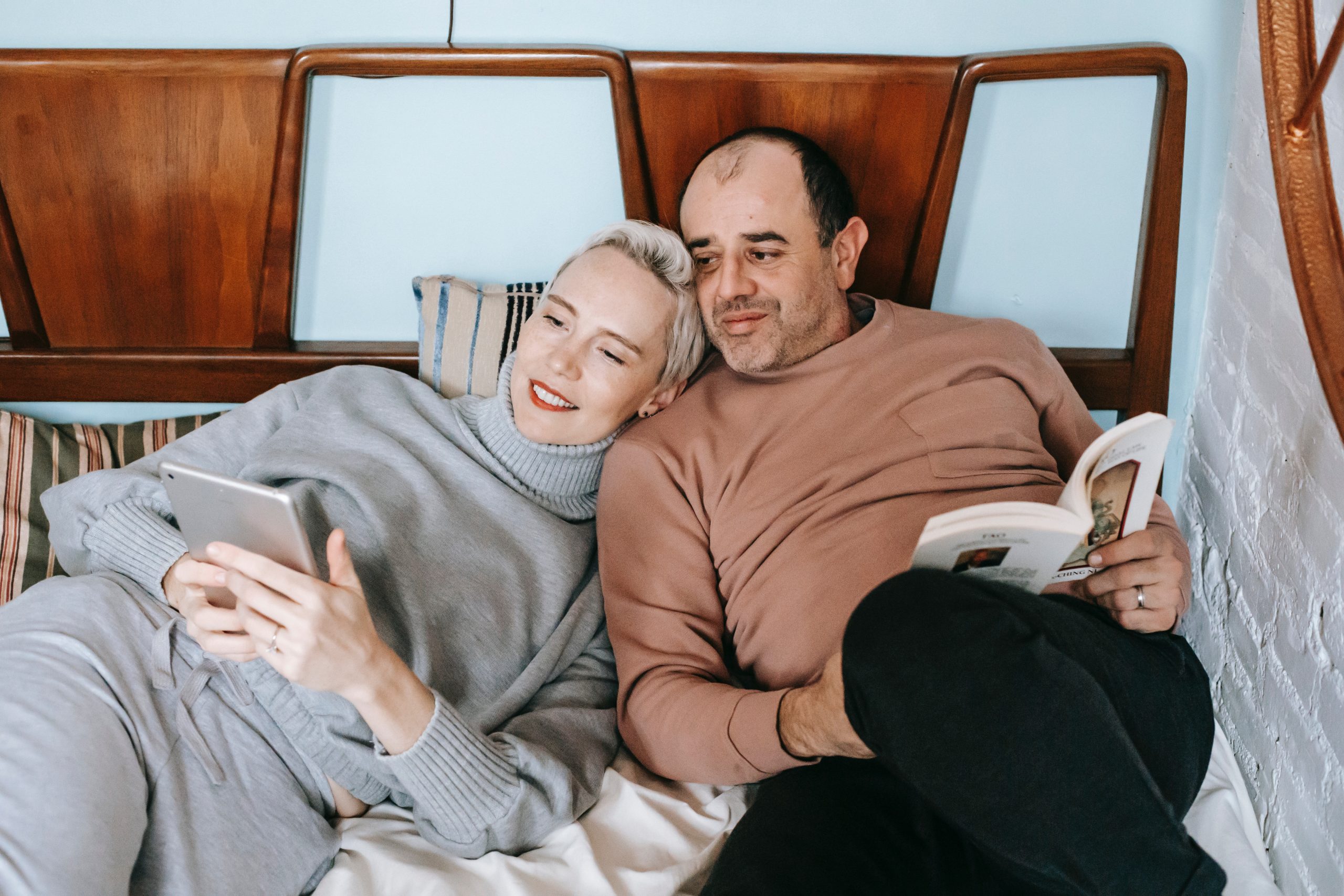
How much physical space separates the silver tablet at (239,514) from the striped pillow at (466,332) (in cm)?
63

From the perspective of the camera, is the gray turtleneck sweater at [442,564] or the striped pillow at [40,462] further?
the striped pillow at [40,462]

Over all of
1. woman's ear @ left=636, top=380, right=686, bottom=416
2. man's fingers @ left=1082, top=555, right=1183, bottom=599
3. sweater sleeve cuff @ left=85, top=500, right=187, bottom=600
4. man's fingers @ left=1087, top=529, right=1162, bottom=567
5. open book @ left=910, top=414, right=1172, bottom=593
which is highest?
open book @ left=910, top=414, right=1172, bottom=593

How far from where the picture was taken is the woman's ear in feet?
4.97

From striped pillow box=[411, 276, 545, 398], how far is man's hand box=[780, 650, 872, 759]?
75 centimetres

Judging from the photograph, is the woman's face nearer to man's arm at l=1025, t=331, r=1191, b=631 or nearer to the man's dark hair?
the man's dark hair

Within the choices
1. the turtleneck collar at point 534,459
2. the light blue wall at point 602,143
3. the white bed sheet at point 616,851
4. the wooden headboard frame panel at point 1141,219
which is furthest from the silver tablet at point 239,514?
the wooden headboard frame panel at point 1141,219

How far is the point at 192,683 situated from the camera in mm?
1197

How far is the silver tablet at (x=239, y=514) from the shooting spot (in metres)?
0.91

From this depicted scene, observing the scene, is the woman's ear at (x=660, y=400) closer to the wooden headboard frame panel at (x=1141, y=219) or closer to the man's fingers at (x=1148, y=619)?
the wooden headboard frame panel at (x=1141, y=219)

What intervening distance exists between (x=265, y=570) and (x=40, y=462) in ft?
3.14

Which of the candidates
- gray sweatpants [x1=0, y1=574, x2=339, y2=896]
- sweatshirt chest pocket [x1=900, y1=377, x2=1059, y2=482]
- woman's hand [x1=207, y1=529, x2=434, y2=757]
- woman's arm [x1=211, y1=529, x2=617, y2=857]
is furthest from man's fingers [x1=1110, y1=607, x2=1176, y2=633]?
gray sweatpants [x1=0, y1=574, x2=339, y2=896]

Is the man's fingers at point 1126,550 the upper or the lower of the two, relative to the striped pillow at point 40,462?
upper

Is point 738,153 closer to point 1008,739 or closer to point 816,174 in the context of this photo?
point 816,174

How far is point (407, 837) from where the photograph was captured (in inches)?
47.8
